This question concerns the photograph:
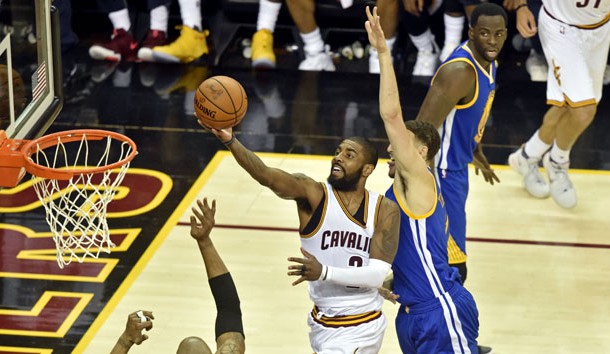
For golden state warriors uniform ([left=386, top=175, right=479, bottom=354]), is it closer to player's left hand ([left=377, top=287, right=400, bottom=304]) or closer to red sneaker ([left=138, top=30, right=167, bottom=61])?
player's left hand ([left=377, top=287, right=400, bottom=304])

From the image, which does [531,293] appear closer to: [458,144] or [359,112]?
[458,144]

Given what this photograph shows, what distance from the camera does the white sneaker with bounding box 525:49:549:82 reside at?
34.9 feet

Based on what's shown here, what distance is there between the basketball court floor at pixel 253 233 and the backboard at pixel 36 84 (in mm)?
18

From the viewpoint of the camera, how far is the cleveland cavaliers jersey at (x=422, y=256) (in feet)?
16.6

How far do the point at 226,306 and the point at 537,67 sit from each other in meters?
6.83

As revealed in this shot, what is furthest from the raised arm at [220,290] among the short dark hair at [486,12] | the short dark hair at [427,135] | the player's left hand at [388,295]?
the short dark hair at [486,12]

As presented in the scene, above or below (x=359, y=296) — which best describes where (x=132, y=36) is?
below

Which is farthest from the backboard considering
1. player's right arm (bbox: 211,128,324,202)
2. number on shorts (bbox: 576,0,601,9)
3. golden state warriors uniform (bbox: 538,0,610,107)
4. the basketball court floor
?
number on shorts (bbox: 576,0,601,9)

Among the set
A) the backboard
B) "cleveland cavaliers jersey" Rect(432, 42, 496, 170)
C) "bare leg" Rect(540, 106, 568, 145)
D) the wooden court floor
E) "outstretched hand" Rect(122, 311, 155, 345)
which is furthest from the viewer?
"bare leg" Rect(540, 106, 568, 145)

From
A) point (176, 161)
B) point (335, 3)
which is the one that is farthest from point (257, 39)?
point (176, 161)

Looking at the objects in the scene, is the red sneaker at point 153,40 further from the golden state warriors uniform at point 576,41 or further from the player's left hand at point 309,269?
the player's left hand at point 309,269

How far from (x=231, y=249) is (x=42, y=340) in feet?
4.98

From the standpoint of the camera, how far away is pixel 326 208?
496 cm

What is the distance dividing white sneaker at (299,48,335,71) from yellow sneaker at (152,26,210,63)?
3.29 feet
